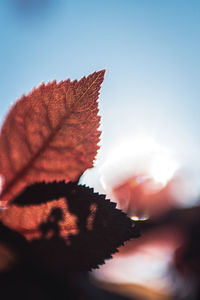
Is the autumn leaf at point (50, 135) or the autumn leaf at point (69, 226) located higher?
the autumn leaf at point (50, 135)

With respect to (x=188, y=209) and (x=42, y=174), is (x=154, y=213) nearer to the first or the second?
(x=188, y=209)

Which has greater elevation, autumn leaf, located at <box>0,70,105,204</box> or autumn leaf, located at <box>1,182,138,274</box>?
autumn leaf, located at <box>0,70,105,204</box>

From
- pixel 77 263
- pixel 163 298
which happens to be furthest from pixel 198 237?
pixel 77 263

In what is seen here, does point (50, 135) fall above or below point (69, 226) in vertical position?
above

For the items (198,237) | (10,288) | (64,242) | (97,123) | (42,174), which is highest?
(198,237)
